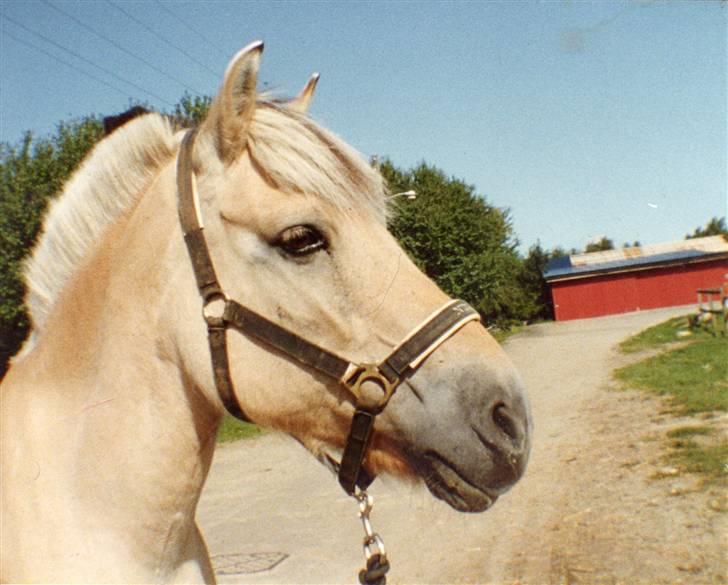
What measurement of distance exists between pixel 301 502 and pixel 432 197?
22228 mm

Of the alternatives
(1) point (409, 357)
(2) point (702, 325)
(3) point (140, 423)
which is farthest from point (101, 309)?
(2) point (702, 325)

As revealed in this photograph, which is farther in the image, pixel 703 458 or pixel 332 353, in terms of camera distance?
pixel 703 458

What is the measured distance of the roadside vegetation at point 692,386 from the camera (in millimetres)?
6500

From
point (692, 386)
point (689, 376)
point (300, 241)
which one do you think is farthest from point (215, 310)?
point (689, 376)

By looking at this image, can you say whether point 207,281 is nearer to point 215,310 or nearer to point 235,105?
point 215,310

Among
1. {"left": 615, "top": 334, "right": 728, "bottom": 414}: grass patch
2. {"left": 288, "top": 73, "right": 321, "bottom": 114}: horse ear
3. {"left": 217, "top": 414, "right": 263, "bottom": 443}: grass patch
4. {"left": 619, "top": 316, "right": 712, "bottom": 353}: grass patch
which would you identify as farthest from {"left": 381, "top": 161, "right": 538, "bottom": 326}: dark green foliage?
{"left": 288, "top": 73, "right": 321, "bottom": 114}: horse ear

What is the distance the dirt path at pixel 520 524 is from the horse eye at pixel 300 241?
823 millimetres

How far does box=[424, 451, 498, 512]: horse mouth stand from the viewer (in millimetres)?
1835

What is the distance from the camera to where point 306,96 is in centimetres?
246

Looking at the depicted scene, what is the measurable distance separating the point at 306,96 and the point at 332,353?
1.16m

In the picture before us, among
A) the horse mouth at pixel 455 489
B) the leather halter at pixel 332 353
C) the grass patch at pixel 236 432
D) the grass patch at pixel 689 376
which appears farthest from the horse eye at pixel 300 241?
the grass patch at pixel 236 432

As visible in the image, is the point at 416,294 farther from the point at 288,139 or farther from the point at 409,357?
the point at 288,139

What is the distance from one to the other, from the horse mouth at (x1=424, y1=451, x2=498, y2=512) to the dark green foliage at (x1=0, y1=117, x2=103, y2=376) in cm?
1571

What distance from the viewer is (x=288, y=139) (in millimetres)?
1943
